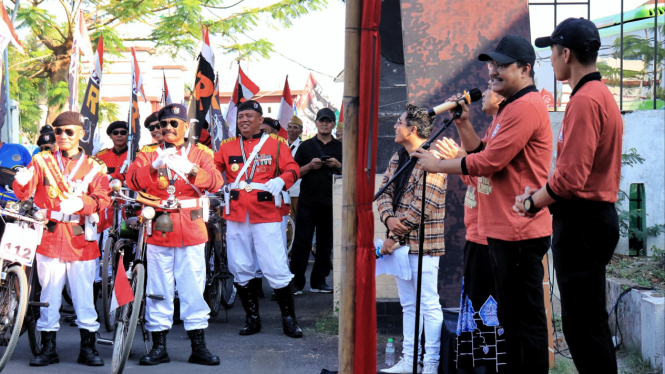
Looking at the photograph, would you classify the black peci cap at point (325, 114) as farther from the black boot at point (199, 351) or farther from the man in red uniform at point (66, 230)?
the black boot at point (199, 351)

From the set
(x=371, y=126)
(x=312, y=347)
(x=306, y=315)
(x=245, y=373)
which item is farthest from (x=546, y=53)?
(x=371, y=126)

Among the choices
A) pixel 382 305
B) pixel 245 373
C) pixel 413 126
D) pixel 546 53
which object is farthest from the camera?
pixel 546 53

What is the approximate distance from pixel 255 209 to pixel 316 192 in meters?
2.18

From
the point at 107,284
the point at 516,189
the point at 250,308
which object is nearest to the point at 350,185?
the point at 516,189

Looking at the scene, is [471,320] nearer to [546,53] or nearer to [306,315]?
[306,315]

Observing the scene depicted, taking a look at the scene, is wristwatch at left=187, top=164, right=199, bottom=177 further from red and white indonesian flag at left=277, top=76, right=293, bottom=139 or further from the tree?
the tree

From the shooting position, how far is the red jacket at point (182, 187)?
5.99m

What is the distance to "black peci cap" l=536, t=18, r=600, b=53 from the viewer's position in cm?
361

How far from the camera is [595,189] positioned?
3.60 metres

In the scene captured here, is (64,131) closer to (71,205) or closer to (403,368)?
(71,205)

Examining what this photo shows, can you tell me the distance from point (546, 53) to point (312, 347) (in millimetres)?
9018

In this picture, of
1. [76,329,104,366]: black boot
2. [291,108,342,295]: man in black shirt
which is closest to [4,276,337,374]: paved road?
[76,329,104,366]: black boot

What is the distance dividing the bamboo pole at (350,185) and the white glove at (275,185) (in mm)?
3525

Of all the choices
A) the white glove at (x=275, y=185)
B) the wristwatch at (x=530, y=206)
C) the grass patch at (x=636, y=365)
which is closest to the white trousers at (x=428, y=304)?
the grass patch at (x=636, y=365)
